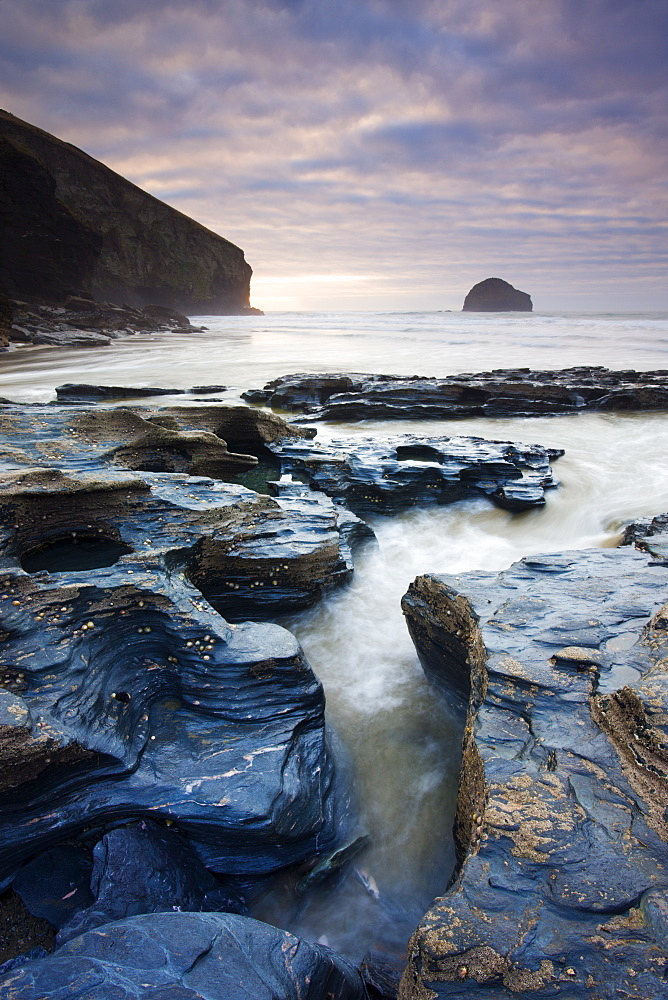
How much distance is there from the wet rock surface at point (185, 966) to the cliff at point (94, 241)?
38.1 meters

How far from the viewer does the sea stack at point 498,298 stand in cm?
10238

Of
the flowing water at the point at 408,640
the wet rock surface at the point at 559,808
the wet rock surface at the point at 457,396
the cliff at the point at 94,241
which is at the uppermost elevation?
the cliff at the point at 94,241

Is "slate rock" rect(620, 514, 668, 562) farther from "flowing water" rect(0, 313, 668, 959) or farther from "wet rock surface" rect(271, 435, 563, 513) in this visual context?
"wet rock surface" rect(271, 435, 563, 513)

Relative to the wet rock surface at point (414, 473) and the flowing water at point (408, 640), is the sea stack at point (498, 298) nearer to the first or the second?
the flowing water at point (408, 640)

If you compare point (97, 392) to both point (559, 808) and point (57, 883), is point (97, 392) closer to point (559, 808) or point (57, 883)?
point (57, 883)

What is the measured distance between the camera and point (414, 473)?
616 cm

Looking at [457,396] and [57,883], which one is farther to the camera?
[457,396]

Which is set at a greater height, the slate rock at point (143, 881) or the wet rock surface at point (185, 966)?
the wet rock surface at point (185, 966)

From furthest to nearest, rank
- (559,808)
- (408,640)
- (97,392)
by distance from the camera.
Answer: (97,392)
(408,640)
(559,808)

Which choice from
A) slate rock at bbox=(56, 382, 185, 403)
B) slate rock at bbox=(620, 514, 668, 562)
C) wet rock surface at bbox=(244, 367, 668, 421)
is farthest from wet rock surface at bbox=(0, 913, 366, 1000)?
slate rock at bbox=(56, 382, 185, 403)

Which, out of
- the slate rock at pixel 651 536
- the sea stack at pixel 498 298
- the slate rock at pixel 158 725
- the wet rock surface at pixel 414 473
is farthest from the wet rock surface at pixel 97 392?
the sea stack at pixel 498 298

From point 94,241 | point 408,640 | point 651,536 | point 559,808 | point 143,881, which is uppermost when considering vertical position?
point 94,241

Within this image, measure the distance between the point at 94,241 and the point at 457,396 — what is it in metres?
36.6

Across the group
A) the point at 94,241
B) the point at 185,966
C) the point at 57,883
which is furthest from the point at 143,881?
the point at 94,241
